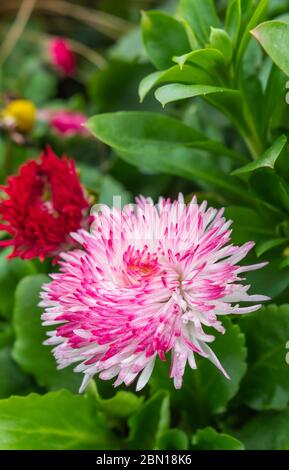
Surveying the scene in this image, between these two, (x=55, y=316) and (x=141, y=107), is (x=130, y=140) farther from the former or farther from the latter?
(x=141, y=107)

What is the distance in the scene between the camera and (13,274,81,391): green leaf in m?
0.70

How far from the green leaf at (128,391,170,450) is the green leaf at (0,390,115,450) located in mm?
27

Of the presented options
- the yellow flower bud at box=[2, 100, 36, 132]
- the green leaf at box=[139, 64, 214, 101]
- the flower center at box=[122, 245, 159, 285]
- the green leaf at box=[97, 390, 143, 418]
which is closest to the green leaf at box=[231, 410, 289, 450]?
the green leaf at box=[97, 390, 143, 418]

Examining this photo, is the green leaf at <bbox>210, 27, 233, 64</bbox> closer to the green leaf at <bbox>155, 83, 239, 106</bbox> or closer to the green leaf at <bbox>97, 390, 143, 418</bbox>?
the green leaf at <bbox>155, 83, 239, 106</bbox>

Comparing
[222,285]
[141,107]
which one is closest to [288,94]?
[222,285]

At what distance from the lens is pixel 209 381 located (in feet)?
2.15

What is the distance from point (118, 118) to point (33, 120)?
1.25 feet

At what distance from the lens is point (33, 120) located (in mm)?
1014

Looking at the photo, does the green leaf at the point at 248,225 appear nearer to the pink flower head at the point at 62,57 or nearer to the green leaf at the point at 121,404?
the green leaf at the point at 121,404

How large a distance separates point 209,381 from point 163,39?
0.34m

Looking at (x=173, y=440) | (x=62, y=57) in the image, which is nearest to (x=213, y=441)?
(x=173, y=440)

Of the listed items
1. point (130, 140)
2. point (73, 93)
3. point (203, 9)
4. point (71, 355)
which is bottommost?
point (71, 355)

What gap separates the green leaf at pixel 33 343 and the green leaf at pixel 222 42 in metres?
0.29

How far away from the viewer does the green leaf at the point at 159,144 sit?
2.16ft
